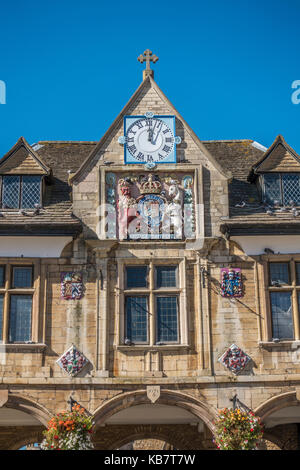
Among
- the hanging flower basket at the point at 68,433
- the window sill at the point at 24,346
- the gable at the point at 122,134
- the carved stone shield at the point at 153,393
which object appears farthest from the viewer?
the gable at the point at 122,134

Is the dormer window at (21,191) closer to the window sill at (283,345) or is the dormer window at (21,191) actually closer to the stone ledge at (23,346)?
the stone ledge at (23,346)

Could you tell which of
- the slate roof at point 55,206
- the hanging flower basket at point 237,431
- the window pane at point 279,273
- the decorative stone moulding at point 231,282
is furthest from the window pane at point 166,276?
the hanging flower basket at point 237,431

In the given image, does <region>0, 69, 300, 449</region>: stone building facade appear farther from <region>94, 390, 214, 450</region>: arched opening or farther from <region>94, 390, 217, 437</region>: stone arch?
<region>94, 390, 214, 450</region>: arched opening

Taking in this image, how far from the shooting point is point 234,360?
18.5 m

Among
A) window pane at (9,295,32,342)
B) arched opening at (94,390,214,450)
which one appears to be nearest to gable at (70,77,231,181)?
window pane at (9,295,32,342)

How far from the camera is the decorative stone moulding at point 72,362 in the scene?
18328 mm

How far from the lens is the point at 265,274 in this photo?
19.3 m

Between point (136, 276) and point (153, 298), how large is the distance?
0.79m

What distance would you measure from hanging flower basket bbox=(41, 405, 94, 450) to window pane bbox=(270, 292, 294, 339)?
5459 millimetres

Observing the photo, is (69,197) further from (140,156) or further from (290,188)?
(290,188)

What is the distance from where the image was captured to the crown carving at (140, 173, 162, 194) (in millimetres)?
19875

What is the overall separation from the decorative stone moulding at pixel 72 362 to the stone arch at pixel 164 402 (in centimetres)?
112

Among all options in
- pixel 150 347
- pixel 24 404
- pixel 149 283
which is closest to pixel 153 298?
pixel 149 283

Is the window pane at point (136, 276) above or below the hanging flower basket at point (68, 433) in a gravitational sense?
above
